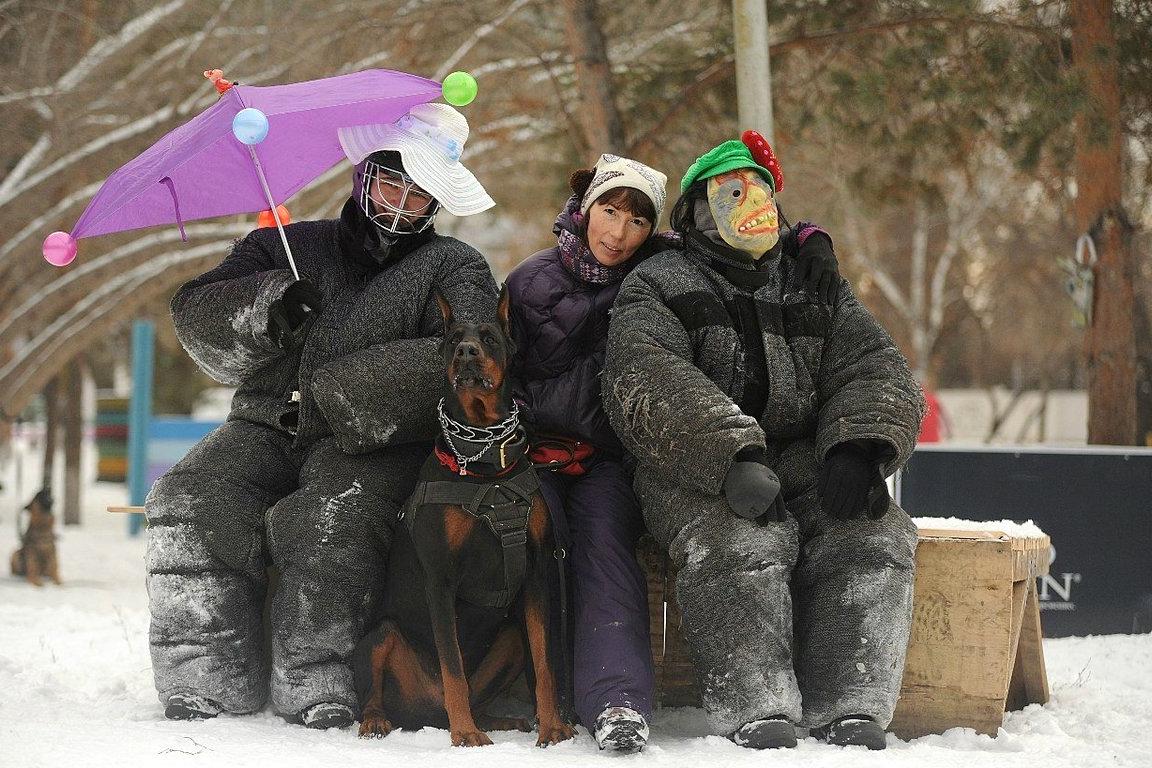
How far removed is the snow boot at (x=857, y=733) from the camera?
3.68 m

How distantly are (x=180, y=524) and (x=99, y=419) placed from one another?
65.3ft

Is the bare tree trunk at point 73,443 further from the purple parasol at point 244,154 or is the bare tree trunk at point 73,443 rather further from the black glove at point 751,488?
the black glove at point 751,488

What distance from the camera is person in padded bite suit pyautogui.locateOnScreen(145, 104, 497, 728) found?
13.5 feet

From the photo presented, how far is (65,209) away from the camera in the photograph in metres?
12.1

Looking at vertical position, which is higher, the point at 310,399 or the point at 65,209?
the point at 65,209

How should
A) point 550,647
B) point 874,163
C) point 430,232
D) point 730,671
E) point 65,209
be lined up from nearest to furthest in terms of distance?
point 730,671
point 550,647
point 430,232
point 874,163
point 65,209

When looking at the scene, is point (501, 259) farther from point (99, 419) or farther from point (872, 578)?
point (872, 578)

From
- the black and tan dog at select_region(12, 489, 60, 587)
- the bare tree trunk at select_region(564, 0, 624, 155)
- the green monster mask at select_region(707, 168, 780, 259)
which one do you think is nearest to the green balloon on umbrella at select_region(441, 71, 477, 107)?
the green monster mask at select_region(707, 168, 780, 259)

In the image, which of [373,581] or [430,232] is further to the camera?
[430,232]

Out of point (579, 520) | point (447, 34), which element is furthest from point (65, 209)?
point (579, 520)

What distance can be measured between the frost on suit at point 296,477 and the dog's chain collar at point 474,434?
1.35 ft

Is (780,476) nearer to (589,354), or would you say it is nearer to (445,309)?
(589,354)

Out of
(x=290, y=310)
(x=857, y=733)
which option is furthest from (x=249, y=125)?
(x=857, y=733)

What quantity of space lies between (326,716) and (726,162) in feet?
7.67
